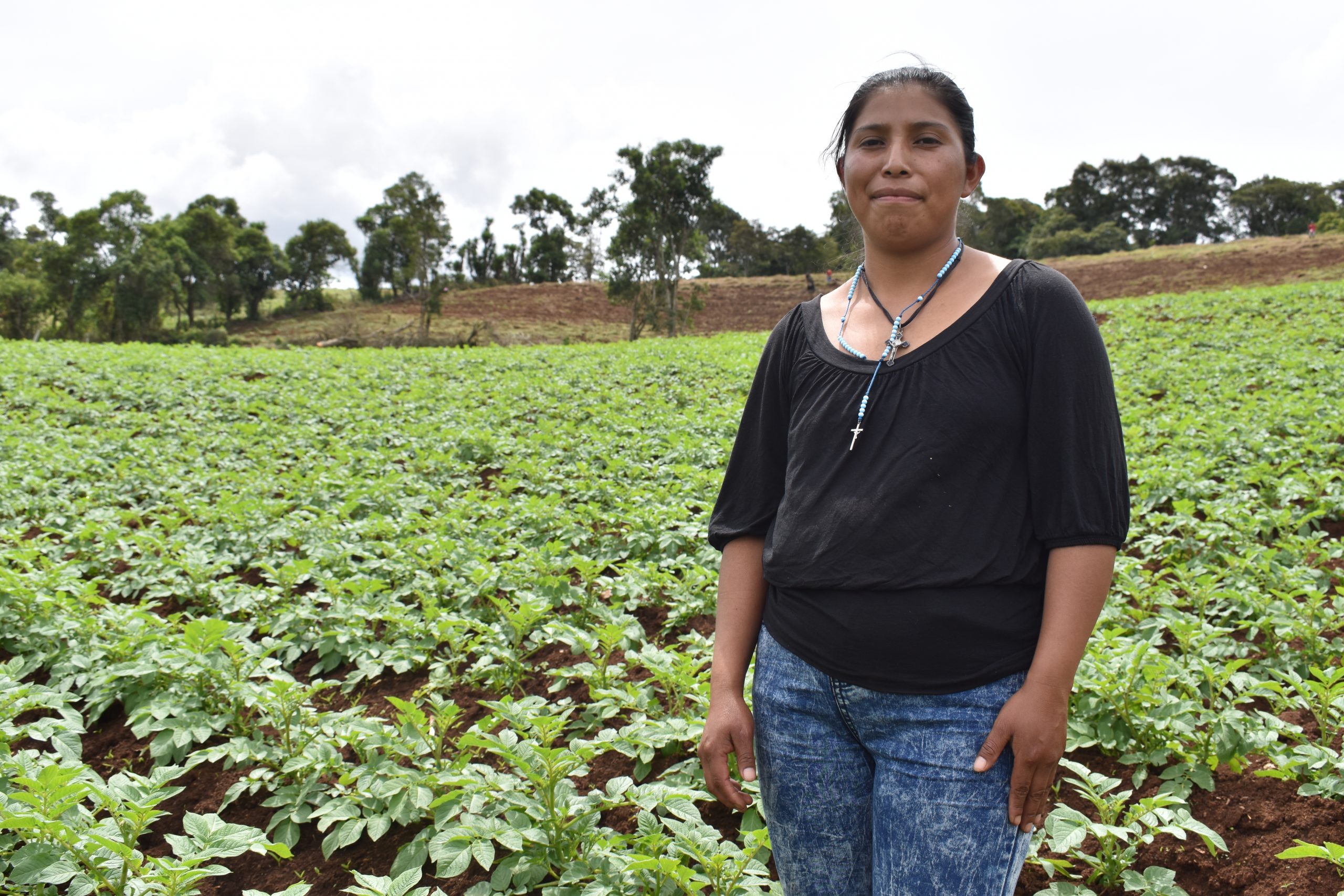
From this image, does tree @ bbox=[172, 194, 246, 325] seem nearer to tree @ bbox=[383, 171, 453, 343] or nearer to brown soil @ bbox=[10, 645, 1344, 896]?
tree @ bbox=[383, 171, 453, 343]


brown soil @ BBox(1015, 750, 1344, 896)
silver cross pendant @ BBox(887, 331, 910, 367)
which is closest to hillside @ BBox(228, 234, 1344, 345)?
brown soil @ BBox(1015, 750, 1344, 896)

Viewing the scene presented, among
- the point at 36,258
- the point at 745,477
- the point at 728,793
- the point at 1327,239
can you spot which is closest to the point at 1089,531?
the point at 745,477

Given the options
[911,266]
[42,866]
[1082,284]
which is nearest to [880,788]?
[911,266]

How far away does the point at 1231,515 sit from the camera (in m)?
4.30

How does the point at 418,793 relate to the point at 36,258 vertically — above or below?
below

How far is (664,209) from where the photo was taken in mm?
33156

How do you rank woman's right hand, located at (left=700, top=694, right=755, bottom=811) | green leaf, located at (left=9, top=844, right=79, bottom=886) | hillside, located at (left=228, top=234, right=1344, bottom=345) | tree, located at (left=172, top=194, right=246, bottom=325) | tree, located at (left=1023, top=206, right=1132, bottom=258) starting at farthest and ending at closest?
tree, located at (left=1023, top=206, right=1132, bottom=258)
tree, located at (left=172, top=194, right=246, bottom=325)
hillside, located at (left=228, top=234, right=1344, bottom=345)
green leaf, located at (left=9, top=844, right=79, bottom=886)
woman's right hand, located at (left=700, top=694, right=755, bottom=811)

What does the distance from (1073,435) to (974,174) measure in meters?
0.62

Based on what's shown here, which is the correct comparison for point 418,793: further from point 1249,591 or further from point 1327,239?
point 1327,239

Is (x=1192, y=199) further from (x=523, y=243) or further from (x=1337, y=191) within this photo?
(x=523, y=243)

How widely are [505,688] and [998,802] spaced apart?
2.57 meters

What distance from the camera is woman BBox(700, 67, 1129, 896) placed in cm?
123

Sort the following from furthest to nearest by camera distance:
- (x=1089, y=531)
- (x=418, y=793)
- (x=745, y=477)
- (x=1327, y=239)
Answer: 1. (x=1327, y=239)
2. (x=418, y=793)
3. (x=745, y=477)
4. (x=1089, y=531)

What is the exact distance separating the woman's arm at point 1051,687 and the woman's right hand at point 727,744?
467mm
